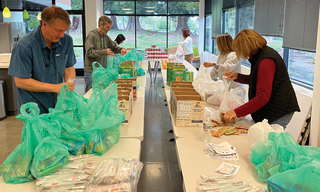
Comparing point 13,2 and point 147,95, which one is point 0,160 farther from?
point 13,2

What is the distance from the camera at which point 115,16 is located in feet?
36.1

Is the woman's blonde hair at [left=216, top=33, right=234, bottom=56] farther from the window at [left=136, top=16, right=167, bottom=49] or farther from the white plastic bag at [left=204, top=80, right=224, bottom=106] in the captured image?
the window at [left=136, top=16, right=167, bottom=49]

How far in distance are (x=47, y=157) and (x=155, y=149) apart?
264cm

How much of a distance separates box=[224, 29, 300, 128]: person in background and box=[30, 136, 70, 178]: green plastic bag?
1280 millimetres

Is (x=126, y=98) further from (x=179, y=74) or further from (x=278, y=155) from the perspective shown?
(x=179, y=74)

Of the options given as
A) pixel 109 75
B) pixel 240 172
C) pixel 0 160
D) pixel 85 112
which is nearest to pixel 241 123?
pixel 240 172

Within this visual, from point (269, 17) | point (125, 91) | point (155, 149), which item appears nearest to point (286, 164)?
point (125, 91)

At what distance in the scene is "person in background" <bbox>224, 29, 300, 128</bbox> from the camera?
6.86 ft

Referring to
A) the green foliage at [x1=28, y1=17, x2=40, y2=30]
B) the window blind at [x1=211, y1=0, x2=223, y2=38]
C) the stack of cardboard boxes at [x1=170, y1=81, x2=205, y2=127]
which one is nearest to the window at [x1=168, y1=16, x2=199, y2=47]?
the window blind at [x1=211, y1=0, x2=223, y2=38]

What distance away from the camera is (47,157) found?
4.61 feet

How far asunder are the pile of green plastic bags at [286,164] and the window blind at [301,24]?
8.85 ft

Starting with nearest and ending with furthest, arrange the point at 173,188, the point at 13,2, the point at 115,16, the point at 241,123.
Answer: the point at 241,123 → the point at 173,188 → the point at 13,2 → the point at 115,16

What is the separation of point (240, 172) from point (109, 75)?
7.27 ft

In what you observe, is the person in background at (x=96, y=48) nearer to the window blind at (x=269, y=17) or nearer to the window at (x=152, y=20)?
the window blind at (x=269, y=17)
